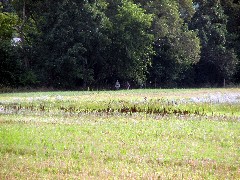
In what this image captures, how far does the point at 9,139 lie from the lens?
701 inches

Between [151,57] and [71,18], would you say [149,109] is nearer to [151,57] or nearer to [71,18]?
[71,18]

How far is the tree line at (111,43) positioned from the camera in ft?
191

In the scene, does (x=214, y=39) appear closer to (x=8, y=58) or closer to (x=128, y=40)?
(x=128, y=40)

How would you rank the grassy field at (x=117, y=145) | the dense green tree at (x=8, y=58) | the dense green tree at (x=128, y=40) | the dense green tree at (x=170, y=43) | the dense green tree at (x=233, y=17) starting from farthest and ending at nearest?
the dense green tree at (x=233, y=17)
the dense green tree at (x=170, y=43)
the dense green tree at (x=128, y=40)
the dense green tree at (x=8, y=58)
the grassy field at (x=117, y=145)

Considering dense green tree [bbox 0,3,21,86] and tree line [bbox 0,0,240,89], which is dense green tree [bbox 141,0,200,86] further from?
dense green tree [bbox 0,3,21,86]

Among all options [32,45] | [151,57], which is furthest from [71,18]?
[151,57]

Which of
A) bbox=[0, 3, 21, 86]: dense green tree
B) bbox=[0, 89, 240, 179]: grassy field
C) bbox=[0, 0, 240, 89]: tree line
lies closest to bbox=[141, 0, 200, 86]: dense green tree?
Answer: bbox=[0, 0, 240, 89]: tree line

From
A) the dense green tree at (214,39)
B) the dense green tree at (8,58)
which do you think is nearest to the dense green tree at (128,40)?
the dense green tree at (8,58)

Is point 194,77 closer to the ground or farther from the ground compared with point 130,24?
closer to the ground

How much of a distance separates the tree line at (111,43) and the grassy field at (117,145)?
29.9m

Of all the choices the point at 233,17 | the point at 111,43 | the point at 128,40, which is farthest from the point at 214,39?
the point at 111,43

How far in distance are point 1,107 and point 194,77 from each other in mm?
51912

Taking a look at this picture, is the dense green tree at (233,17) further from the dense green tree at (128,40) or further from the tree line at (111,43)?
the dense green tree at (128,40)

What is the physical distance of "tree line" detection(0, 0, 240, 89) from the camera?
5834 centimetres
